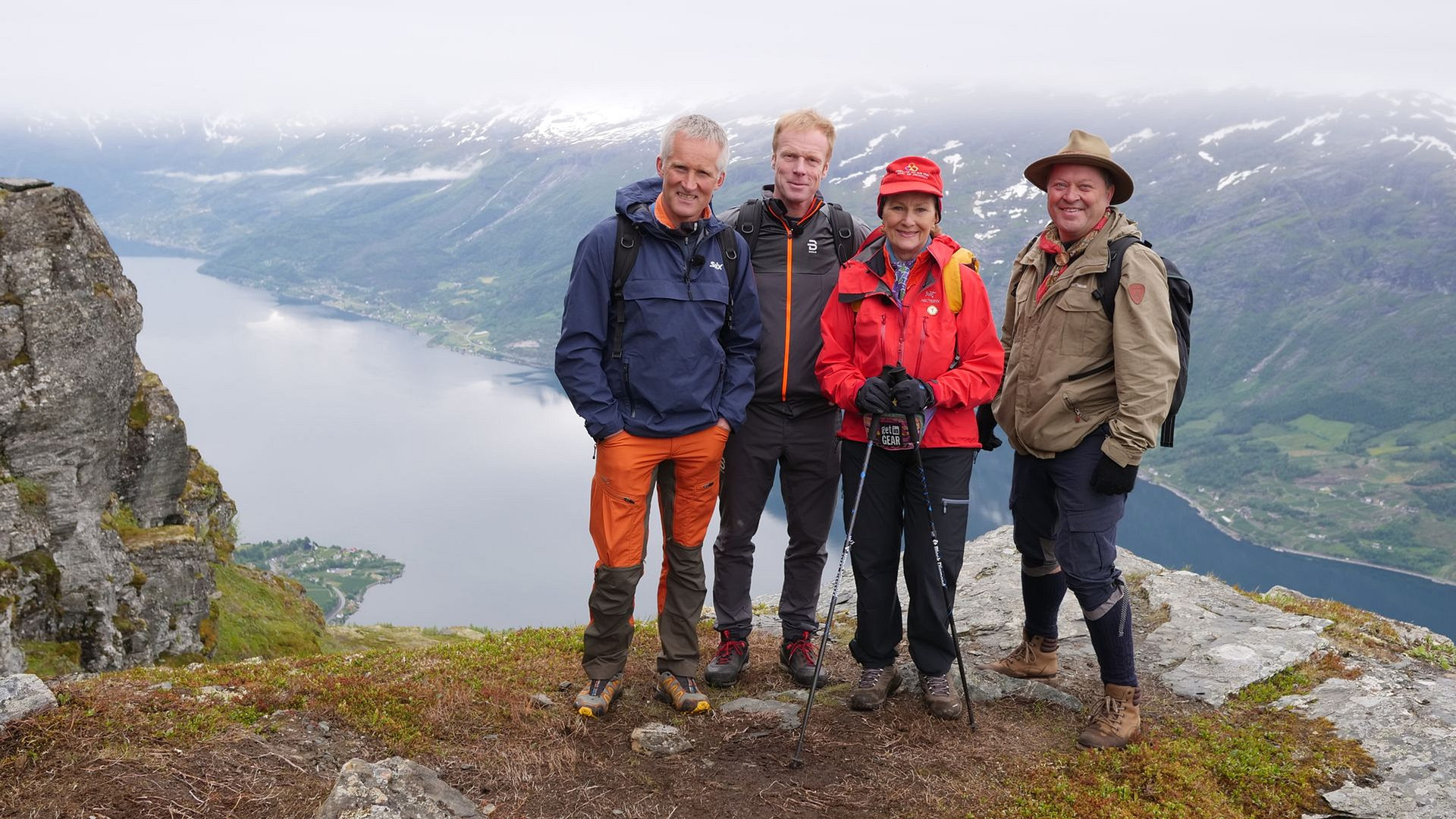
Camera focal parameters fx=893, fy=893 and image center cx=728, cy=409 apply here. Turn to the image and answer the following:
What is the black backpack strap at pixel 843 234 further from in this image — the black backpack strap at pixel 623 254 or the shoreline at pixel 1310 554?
the shoreline at pixel 1310 554

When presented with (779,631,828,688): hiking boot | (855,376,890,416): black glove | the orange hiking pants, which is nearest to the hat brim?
(855,376,890,416): black glove

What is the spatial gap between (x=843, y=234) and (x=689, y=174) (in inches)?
57.8

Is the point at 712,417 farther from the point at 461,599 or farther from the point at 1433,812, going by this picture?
the point at 461,599

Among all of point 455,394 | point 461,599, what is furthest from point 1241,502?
point 455,394

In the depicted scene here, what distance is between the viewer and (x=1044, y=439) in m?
5.82

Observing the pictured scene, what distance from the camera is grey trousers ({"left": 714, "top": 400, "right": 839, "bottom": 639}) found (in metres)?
6.58

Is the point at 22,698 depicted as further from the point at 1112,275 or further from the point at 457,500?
the point at 457,500

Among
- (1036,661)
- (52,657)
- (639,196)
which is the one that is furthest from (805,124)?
(52,657)

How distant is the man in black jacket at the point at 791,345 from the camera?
633cm

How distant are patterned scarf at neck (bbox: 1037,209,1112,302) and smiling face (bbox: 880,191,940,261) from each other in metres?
0.77

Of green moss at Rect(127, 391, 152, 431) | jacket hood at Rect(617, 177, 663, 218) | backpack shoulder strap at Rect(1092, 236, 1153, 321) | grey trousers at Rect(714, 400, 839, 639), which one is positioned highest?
jacket hood at Rect(617, 177, 663, 218)

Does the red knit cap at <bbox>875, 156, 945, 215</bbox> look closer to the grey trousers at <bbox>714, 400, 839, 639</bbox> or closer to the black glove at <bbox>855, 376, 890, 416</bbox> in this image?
the black glove at <bbox>855, 376, 890, 416</bbox>

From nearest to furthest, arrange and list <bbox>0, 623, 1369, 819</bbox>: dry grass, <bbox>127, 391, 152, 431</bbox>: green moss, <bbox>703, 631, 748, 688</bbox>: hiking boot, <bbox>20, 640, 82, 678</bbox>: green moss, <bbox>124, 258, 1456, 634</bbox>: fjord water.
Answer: <bbox>0, 623, 1369, 819</bbox>: dry grass
<bbox>703, 631, 748, 688</bbox>: hiking boot
<bbox>20, 640, 82, 678</bbox>: green moss
<bbox>127, 391, 152, 431</bbox>: green moss
<bbox>124, 258, 1456, 634</bbox>: fjord water

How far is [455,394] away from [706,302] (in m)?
172
